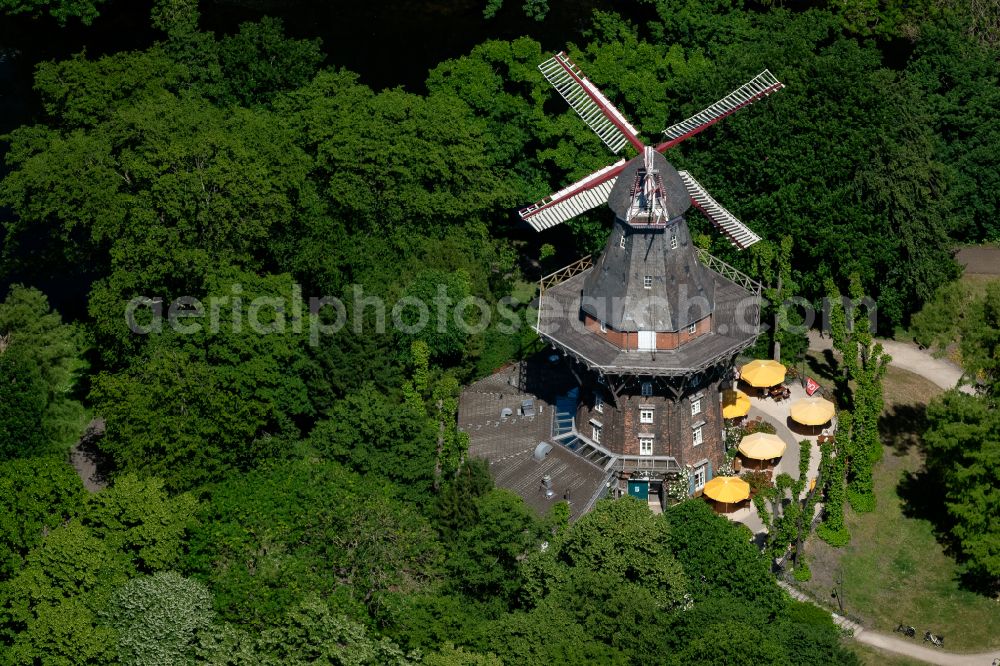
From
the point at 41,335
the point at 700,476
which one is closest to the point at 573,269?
the point at 700,476

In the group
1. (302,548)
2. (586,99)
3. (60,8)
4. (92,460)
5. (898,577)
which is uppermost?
(60,8)

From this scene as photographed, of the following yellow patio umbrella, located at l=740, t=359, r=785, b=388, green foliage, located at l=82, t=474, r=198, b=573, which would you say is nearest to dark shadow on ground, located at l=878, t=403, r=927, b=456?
yellow patio umbrella, located at l=740, t=359, r=785, b=388

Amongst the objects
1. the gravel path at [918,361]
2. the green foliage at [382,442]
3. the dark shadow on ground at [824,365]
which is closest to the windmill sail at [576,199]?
the green foliage at [382,442]

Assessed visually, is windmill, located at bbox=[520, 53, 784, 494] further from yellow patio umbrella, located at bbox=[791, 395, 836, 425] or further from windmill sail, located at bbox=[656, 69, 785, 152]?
yellow patio umbrella, located at bbox=[791, 395, 836, 425]

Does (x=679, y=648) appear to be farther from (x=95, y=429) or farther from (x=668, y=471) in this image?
(x=95, y=429)

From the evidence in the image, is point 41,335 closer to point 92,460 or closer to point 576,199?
point 92,460

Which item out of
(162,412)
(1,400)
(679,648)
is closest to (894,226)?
(679,648)
